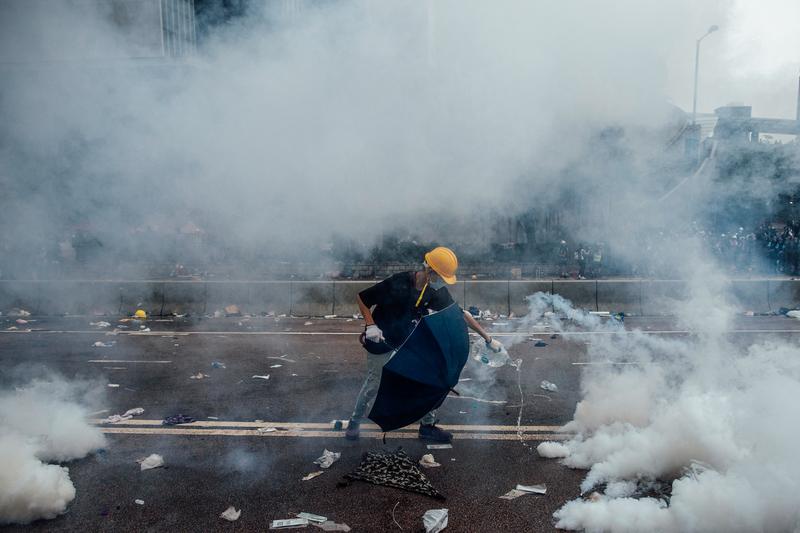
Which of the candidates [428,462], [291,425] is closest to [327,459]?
[428,462]

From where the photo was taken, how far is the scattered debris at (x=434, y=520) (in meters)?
3.20

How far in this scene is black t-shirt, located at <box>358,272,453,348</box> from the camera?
4.43m

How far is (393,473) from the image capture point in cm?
384

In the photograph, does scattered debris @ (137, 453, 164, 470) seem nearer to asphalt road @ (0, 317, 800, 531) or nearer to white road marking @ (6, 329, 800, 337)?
asphalt road @ (0, 317, 800, 531)

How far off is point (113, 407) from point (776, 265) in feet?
39.2

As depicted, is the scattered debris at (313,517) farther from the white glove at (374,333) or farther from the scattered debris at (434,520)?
the white glove at (374,333)

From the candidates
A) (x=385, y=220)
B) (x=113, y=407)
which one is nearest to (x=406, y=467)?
(x=113, y=407)

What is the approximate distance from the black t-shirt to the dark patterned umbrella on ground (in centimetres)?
81

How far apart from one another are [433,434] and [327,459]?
2.58 feet

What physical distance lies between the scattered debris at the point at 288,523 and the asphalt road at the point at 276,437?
53 millimetres

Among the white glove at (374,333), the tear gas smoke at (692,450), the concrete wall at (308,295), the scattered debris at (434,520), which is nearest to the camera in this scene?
the tear gas smoke at (692,450)

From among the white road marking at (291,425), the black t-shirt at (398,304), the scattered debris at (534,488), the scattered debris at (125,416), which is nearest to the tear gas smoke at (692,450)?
the scattered debris at (534,488)

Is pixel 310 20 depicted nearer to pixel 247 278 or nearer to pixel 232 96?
pixel 232 96

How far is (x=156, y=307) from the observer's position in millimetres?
10359
